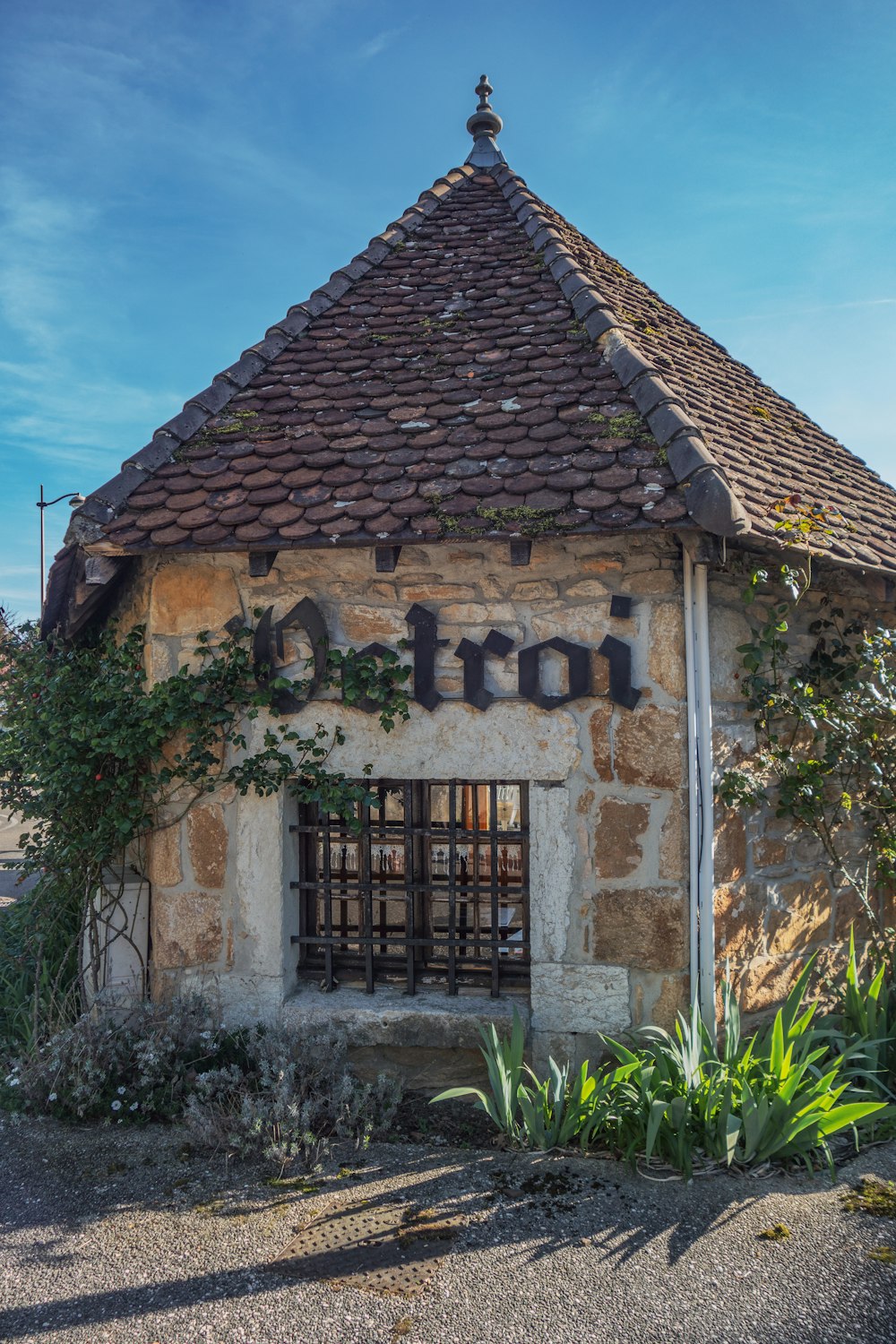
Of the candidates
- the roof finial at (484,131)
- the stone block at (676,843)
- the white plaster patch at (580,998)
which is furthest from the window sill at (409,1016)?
the roof finial at (484,131)

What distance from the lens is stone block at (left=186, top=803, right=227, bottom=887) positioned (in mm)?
4203

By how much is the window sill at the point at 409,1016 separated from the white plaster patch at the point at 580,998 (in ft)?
0.40

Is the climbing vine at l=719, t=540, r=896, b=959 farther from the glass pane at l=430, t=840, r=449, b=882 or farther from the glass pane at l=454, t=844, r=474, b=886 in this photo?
the glass pane at l=430, t=840, r=449, b=882

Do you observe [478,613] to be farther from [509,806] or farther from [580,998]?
[580,998]

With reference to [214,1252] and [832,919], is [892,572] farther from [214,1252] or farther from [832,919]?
[214,1252]

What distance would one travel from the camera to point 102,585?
466 centimetres

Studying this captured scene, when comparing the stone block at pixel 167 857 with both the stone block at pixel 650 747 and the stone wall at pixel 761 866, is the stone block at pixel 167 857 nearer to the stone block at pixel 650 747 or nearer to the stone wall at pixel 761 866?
the stone block at pixel 650 747

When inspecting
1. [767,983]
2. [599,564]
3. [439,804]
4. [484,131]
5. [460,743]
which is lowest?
[767,983]

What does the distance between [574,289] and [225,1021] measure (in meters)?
4.09

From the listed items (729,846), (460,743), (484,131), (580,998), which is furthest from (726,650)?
(484,131)

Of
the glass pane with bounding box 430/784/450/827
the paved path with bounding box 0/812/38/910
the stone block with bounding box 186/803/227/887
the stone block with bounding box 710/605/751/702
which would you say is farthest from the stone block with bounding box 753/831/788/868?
the paved path with bounding box 0/812/38/910

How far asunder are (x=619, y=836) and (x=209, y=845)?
190 centimetres

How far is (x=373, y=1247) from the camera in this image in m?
2.85

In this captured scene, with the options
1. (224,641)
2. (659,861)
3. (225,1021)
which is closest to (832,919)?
(659,861)
